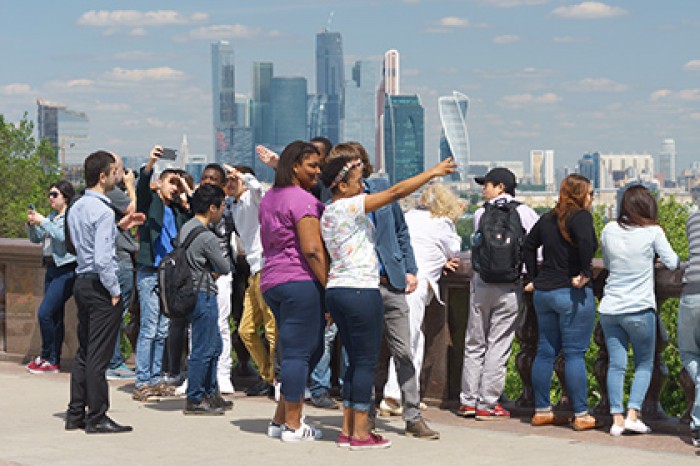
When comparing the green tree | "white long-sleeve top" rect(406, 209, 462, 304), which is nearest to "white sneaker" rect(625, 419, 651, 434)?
"white long-sleeve top" rect(406, 209, 462, 304)

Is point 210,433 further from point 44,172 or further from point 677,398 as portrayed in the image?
point 44,172

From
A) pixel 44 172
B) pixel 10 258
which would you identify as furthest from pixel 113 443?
pixel 44 172

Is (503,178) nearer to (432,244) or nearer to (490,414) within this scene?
(432,244)

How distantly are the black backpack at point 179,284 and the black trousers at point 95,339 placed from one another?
0.52m

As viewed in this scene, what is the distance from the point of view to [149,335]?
9.52 meters

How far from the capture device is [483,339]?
8508 mm

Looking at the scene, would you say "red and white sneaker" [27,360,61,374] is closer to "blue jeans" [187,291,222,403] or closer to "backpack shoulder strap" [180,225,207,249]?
"blue jeans" [187,291,222,403]

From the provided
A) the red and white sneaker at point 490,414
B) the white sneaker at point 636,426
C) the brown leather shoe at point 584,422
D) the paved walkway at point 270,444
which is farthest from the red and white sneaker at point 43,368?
the white sneaker at point 636,426

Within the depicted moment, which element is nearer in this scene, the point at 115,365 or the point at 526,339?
the point at 526,339

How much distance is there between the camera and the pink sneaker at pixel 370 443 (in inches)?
286

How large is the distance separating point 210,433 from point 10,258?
14.1 ft

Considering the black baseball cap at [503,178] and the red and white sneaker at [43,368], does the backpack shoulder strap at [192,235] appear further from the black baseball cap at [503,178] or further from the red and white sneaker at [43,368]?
the red and white sneaker at [43,368]

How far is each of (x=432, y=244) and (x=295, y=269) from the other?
1576 millimetres

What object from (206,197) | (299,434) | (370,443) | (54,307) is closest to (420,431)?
(370,443)
